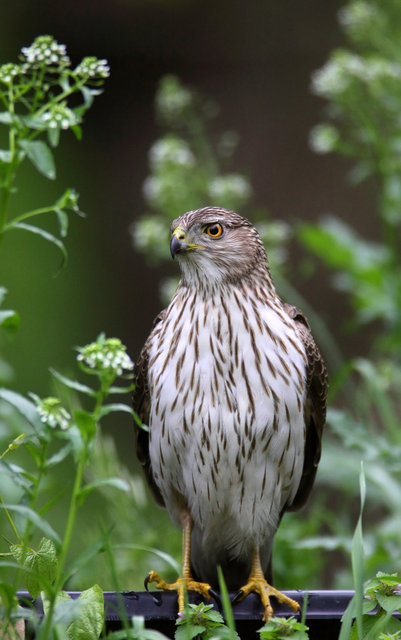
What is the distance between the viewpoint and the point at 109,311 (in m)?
8.63

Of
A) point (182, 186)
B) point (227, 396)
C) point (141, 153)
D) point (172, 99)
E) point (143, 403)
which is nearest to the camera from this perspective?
point (227, 396)

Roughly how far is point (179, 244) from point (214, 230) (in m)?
0.17

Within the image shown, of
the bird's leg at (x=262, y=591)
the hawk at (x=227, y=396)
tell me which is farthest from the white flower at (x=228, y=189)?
the bird's leg at (x=262, y=591)

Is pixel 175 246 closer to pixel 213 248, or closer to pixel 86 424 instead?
pixel 213 248

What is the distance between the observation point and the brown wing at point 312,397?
11.8ft

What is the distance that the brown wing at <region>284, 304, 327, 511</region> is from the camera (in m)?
3.61

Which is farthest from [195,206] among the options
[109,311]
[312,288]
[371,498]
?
[109,311]

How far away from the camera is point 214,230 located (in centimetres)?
359

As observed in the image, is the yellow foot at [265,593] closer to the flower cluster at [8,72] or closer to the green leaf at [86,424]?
the green leaf at [86,424]

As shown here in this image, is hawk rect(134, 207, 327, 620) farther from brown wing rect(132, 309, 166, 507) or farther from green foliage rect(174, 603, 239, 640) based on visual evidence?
green foliage rect(174, 603, 239, 640)

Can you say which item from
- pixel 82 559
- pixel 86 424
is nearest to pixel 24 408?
pixel 86 424

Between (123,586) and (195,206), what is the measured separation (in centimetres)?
175

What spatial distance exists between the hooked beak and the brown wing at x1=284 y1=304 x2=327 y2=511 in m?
0.46

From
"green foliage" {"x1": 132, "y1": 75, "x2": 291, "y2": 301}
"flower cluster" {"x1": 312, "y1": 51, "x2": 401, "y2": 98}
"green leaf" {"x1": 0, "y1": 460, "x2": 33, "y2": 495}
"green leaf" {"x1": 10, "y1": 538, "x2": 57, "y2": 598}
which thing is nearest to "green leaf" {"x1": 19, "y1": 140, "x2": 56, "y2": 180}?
"green leaf" {"x1": 0, "y1": 460, "x2": 33, "y2": 495}
